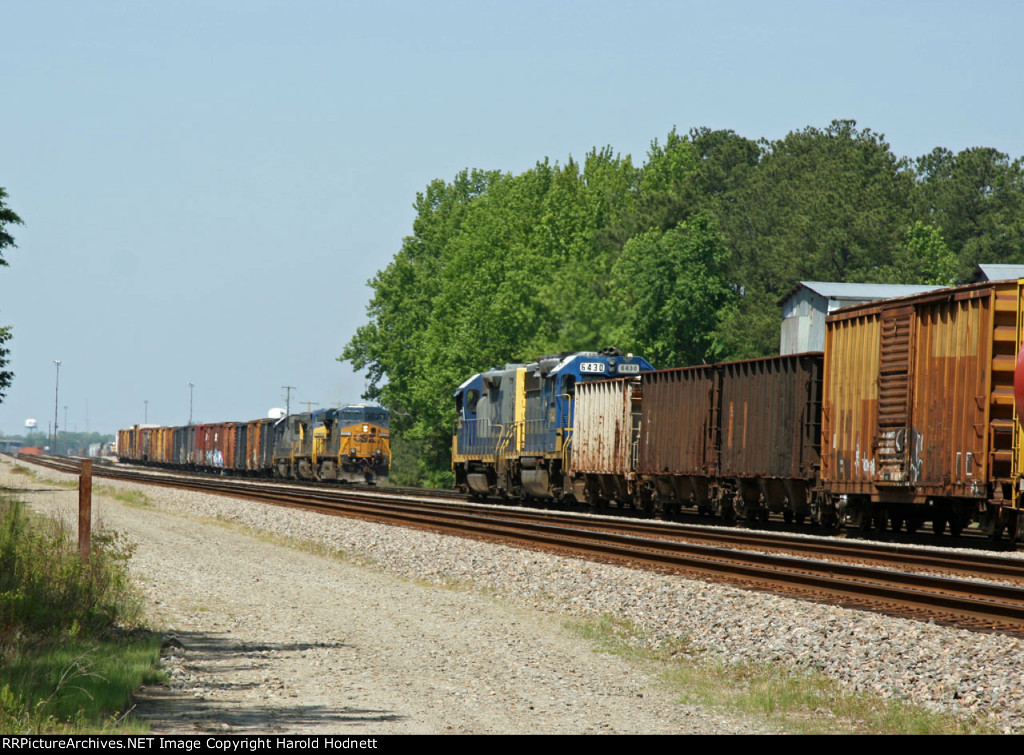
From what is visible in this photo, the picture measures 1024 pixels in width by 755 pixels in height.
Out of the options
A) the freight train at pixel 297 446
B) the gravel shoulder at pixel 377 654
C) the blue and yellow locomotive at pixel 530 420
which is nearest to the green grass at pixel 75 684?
the gravel shoulder at pixel 377 654

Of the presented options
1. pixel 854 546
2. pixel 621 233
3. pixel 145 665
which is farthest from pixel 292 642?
pixel 621 233

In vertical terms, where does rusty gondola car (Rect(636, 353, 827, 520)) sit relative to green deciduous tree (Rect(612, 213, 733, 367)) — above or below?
below

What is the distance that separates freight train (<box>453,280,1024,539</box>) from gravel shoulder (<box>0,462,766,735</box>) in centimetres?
666

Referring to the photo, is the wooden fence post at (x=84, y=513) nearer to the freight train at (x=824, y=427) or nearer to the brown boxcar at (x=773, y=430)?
the freight train at (x=824, y=427)

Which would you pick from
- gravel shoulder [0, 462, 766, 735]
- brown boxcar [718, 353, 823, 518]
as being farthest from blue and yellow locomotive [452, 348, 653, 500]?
gravel shoulder [0, 462, 766, 735]

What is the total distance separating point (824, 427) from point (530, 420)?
46.8 feet

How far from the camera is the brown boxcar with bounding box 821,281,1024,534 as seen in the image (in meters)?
18.7

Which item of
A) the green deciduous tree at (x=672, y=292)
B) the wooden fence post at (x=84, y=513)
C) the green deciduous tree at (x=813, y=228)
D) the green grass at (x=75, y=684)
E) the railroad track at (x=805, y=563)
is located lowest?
the green grass at (x=75, y=684)

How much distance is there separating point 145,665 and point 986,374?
13437mm

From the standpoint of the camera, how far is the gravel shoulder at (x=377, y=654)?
8.46 m

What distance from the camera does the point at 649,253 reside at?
63062mm

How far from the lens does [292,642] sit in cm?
1191

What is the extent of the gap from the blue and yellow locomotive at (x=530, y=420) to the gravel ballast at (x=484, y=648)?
15727mm

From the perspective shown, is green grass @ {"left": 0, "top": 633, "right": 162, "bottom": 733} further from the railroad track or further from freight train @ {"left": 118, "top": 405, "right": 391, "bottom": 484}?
freight train @ {"left": 118, "top": 405, "right": 391, "bottom": 484}
